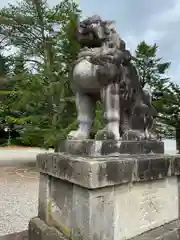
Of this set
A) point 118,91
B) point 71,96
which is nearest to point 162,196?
point 118,91

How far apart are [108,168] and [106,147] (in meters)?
0.20

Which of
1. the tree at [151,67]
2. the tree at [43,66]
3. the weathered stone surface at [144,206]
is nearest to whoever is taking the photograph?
the weathered stone surface at [144,206]

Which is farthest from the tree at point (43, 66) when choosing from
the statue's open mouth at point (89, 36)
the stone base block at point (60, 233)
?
the stone base block at point (60, 233)

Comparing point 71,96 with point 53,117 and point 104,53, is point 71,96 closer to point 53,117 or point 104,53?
point 53,117

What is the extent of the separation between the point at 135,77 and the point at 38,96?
442 cm

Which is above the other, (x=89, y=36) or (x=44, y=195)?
(x=89, y=36)

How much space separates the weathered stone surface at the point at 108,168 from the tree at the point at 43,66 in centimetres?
329

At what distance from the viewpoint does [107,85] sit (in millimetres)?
1634

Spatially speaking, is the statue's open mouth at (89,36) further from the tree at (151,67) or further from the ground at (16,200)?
the tree at (151,67)

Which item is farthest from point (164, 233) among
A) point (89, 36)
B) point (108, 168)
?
point (89, 36)

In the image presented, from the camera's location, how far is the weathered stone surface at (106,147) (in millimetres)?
1511

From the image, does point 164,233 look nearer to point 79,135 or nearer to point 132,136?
point 132,136

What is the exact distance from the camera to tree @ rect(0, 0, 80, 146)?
5906 mm

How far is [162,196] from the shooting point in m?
1.70
